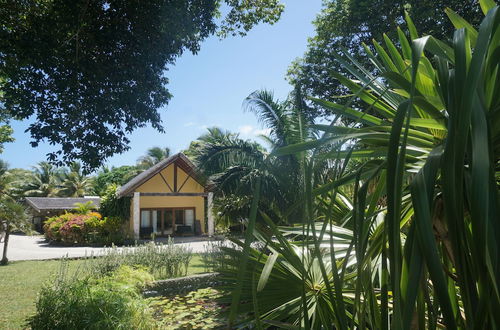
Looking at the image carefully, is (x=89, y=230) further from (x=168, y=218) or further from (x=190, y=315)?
(x=190, y=315)

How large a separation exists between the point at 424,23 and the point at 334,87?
385 cm

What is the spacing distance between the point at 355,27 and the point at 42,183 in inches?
1845

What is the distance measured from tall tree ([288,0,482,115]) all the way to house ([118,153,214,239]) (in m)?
11.9

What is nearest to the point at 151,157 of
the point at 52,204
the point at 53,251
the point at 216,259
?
the point at 52,204

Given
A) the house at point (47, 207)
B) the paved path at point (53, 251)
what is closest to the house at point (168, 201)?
the paved path at point (53, 251)

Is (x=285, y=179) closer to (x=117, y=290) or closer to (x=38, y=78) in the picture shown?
(x=117, y=290)

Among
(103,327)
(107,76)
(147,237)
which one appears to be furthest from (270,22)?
(147,237)

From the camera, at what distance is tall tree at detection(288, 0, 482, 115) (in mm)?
10867

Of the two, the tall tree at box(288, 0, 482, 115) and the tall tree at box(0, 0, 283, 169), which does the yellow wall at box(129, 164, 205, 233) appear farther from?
the tall tree at box(0, 0, 283, 169)

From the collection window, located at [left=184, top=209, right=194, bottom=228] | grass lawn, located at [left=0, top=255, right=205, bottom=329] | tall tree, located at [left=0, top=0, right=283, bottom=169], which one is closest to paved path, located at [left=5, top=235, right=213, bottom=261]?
grass lawn, located at [left=0, top=255, right=205, bottom=329]

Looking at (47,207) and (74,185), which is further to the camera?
(74,185)

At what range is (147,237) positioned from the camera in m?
24.4

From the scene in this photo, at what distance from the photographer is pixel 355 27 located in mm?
13062

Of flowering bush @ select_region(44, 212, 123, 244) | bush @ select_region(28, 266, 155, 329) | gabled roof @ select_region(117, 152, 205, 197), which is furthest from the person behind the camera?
gabled roof @ select_region(117, 152, 205, 197)
